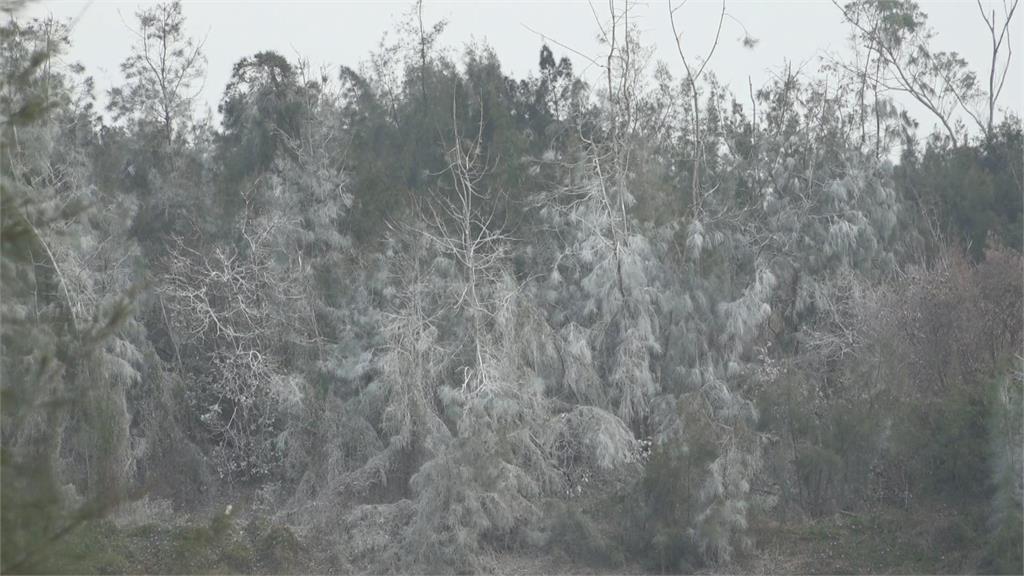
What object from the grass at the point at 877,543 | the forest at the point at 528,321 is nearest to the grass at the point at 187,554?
the forest at the point at 528,321

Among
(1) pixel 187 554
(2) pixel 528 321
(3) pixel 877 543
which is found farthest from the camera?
(2) pixel 528 321

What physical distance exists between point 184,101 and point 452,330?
413 inches

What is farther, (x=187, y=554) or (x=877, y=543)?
(x=187, y=554)

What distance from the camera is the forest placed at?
55.7ft

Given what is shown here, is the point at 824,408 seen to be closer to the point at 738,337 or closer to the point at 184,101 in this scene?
the point at 738,337

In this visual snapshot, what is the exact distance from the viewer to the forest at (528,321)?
1698cm

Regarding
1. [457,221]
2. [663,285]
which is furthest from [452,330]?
[663,285]

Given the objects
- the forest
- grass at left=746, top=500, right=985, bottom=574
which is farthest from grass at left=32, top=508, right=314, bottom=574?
grass at left=746, top=500, right=985, bottom=574

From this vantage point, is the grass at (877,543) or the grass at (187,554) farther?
the grass at (187,554)

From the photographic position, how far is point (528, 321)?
822 inches

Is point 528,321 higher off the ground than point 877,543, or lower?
higher

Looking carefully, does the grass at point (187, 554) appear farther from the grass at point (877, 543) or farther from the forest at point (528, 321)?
the grass at point (877, 543)

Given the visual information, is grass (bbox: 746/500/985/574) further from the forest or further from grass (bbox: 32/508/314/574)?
grass (bbox: 32/508/314/574)

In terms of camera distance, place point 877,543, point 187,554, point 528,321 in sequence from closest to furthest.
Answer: point 877,543 < point 187,554 < point 528,321
